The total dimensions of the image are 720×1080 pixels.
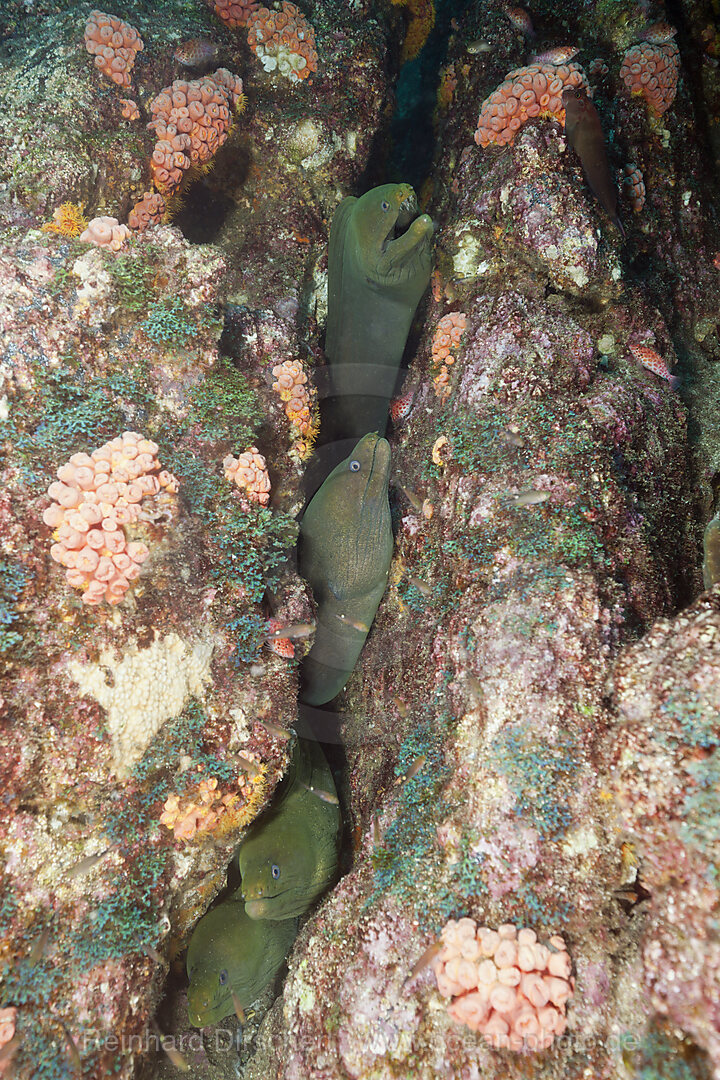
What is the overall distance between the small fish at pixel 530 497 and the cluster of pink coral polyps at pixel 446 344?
1116mm

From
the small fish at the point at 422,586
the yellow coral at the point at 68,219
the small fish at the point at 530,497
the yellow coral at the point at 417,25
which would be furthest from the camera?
the yellow coral at the point at 417,25

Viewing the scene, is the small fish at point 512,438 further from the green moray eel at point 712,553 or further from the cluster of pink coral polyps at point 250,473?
the cluster of pink coral polyps at point 250,473

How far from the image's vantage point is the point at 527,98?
330cm

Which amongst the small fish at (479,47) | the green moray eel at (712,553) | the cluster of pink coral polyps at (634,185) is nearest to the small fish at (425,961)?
the green moray eel at (712,553)

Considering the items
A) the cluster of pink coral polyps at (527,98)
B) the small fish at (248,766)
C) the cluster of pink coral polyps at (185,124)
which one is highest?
the cluster of pink coral polyps at (527,98)

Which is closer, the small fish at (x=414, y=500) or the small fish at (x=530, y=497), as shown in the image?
the small fish at (x=530, y=497)

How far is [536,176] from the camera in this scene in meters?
3.15

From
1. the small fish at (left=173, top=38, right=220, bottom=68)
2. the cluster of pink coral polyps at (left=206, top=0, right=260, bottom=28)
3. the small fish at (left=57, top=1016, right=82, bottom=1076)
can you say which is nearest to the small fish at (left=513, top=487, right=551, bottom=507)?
the small fish at (left=57, top=1016, right=82, bottom=1076)

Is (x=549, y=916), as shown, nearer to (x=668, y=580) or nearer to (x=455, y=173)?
(x=668, y=580)

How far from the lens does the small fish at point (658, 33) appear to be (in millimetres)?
3945

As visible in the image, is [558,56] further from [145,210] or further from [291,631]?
[291,631]

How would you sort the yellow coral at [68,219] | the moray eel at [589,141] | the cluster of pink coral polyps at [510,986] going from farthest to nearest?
the yellow coral at [68,219]
the moray eel at [589,141]
the cluster of pink coral polyps at [510,986]

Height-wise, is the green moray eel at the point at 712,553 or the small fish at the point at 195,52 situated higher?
the small fish at the point at 195,52

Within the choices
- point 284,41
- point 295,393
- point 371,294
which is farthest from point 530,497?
point 284,41
